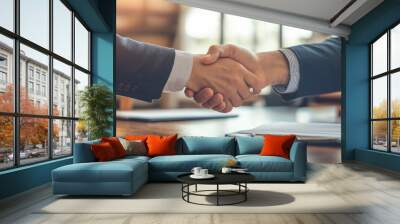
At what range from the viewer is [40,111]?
19.8 feet

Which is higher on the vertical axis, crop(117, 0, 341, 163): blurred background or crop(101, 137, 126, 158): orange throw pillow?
crop(117, 0, 341, 163): blurred background

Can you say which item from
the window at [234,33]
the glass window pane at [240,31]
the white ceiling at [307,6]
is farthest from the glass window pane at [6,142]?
the white ceiling at [307,6]

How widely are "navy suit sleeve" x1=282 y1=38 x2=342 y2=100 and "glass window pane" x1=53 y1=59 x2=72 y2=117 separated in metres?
5.08

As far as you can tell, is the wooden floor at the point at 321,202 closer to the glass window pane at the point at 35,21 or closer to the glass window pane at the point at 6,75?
the glass window pane at the point at 6,75

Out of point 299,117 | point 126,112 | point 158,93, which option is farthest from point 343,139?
point 126,112

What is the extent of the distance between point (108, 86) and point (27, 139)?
3510 mm

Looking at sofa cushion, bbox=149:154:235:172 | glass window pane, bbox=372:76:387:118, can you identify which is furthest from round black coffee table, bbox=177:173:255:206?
glass window pane, bbox=372:76:387:118

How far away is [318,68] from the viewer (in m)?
9.75

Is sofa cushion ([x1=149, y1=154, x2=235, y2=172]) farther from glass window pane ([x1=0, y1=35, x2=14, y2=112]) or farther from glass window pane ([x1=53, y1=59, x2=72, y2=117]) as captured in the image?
glass window pane ([x1=0, y1=35, x2=14, y2=112])

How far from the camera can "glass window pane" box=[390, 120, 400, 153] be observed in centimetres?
816

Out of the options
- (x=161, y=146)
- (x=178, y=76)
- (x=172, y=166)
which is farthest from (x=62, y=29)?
(x=172, y=166)

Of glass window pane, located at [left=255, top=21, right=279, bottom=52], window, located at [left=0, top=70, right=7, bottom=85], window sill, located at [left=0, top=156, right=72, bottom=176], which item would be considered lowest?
window sill, located at [left=0, top=156, right=72, bottom=176]

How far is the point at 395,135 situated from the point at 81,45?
271 inches

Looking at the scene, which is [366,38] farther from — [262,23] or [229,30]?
[229,30]
